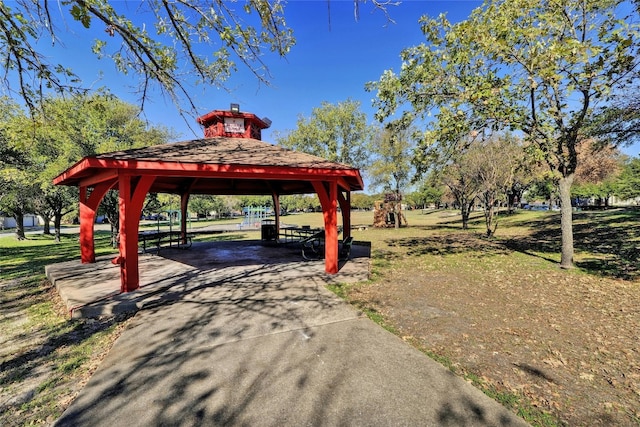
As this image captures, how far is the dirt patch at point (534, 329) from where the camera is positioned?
2.94 metres

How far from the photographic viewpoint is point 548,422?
252 centimetres

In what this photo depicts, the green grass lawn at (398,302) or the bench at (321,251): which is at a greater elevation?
the bench at (321,251)

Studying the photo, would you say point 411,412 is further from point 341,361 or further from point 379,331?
point 379,331

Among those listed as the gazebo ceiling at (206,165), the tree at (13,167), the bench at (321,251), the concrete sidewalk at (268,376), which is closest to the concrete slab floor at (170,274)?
the bench at (321,251)

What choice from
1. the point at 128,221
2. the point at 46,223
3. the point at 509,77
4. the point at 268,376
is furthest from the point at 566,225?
the point at 46,223

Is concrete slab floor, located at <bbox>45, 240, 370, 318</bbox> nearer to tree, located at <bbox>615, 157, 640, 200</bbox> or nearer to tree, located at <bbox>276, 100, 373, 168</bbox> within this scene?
tree, located at <bbox>276, 100, 373, 168</bbox>

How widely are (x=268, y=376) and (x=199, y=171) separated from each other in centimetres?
452

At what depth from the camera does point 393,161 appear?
80.1 ft

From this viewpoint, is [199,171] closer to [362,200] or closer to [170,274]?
[170,274]

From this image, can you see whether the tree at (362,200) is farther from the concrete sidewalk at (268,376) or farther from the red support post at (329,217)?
the concrete sidewalk at (268,376)

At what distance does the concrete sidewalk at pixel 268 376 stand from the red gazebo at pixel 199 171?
6.74ft

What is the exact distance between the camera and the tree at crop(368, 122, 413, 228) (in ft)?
78.0

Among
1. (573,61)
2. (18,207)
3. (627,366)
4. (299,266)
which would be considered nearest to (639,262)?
(573,61)

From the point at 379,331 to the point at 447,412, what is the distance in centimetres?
175
